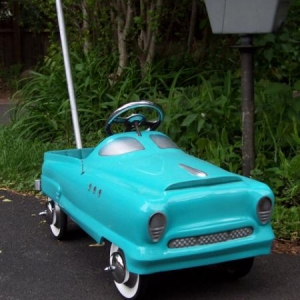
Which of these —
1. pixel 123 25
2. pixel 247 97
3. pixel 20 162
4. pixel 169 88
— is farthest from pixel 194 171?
pixel 123 25

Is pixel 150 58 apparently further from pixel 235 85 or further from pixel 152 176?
pixel 152 176

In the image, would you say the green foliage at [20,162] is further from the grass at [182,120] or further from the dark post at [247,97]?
the dark post at [247,97]

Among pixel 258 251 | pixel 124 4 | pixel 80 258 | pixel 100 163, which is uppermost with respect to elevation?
pixel 124 4

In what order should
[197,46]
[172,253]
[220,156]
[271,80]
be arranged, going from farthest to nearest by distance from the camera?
[197,46] → [271,80] → [220,156] → [172,253]

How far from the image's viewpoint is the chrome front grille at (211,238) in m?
4.06

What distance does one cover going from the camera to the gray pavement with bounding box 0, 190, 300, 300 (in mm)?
4445

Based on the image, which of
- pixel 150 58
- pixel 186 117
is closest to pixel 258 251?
pixel 186 117

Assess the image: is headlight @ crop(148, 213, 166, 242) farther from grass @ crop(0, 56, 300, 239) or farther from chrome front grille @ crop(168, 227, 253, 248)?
grass @ crop(0, 56, 300, 239)

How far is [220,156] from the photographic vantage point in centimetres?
658

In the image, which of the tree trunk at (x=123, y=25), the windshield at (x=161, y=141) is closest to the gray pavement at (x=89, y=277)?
the windshield at (x=161, y=141)

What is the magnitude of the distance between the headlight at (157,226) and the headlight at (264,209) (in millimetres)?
640

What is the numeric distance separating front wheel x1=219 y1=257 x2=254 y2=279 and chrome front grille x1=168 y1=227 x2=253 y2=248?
0.32m

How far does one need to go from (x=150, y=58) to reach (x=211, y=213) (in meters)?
5.40

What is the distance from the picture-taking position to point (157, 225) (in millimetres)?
3988
